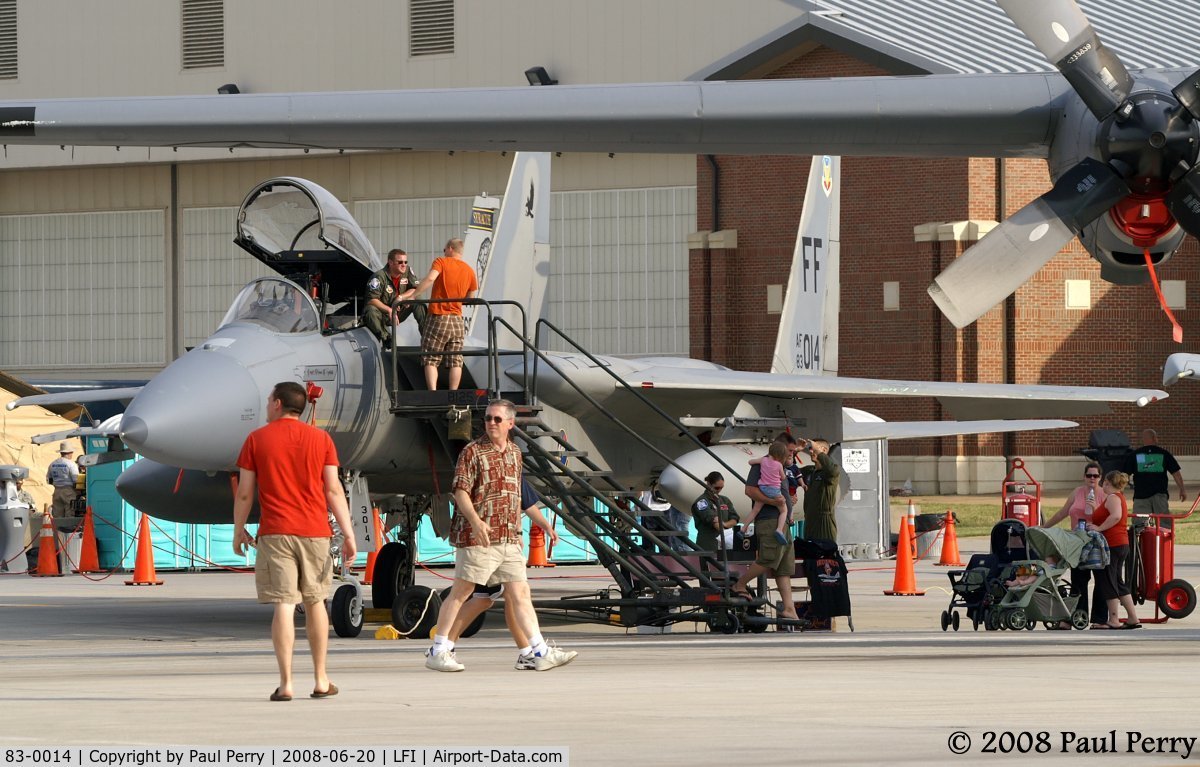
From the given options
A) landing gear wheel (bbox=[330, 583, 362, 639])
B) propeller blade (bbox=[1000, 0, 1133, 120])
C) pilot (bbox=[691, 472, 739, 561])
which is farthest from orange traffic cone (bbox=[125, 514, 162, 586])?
propeller blade (bbox=[1000, 0, 1133, 120])

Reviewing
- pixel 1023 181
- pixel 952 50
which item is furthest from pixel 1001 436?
pixel 952 50

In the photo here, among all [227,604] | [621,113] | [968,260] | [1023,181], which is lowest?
[227,604]

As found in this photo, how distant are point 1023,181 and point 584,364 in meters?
26.3

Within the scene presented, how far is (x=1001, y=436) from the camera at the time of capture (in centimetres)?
4306

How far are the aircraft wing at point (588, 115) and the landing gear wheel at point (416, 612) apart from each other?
5477 millimetres

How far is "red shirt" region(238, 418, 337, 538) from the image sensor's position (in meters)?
9.91

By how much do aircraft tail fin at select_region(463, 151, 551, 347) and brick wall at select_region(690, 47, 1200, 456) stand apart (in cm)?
2188

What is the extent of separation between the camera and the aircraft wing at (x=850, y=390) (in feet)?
62.4

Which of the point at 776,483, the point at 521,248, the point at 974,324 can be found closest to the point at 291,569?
the point at 776,483

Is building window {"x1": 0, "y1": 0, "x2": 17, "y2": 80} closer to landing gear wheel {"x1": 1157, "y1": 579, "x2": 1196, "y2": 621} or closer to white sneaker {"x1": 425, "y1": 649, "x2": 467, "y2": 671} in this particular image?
landing gear wheel {"x1": 1157, "y1": 579, "x2": 1196, "y2": 621}

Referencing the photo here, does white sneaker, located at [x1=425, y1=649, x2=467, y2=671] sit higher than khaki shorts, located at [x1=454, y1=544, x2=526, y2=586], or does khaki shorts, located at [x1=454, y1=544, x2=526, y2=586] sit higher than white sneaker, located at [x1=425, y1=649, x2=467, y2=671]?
khaki shorts, located at [x1=454, y1=544, x2=526, y2=586]

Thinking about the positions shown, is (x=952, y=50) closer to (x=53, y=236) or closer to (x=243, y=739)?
(x=53, y=236)

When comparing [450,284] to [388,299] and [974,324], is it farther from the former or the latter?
[974,324]

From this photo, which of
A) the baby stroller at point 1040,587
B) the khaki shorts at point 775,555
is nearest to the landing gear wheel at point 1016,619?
the baby stroller at point 1040,587
